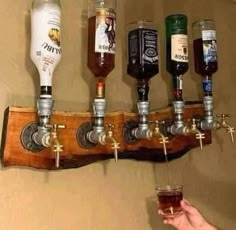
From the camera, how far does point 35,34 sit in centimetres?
106

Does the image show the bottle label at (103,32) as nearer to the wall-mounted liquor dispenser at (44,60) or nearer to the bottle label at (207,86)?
the wall-mounted liquor dispenser at (44,60)

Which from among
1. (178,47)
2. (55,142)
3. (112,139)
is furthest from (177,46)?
(55,142)

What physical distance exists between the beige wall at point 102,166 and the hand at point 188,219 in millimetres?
143

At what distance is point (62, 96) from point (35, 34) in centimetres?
22

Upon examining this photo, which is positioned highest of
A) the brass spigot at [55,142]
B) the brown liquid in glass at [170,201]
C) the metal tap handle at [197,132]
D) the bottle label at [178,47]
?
the bottle label at [178,47]

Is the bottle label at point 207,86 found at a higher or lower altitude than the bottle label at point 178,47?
lower

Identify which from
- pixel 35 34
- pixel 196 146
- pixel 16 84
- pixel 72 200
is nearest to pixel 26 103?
pixel 16 84

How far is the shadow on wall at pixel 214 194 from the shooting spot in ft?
4.94

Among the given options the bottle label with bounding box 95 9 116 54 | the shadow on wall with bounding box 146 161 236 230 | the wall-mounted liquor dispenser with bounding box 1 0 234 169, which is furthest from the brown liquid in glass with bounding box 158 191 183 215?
the bottle label with bounding box 95 9 116 54

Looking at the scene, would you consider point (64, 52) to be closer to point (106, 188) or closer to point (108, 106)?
point (108, 106)

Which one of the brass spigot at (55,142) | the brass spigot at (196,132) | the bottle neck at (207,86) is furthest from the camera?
the bottle neck at (207,86)

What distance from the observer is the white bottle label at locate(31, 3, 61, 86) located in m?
1.05

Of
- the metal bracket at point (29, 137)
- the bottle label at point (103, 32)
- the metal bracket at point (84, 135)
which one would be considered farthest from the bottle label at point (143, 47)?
the metal bracket at point (29, 137)

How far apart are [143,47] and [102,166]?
0.37 m
